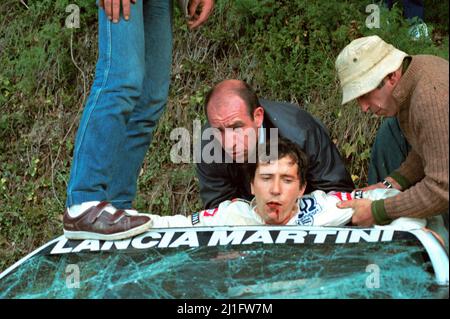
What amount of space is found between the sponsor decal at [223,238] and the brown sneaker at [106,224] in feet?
0.09

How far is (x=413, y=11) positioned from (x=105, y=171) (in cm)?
326

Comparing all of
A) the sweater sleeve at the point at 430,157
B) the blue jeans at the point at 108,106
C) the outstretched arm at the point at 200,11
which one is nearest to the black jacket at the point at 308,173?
the outstretched arm at the point at 200,11

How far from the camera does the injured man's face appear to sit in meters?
4.10

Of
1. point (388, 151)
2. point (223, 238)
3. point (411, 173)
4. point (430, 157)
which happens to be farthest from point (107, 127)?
point (388, 151)

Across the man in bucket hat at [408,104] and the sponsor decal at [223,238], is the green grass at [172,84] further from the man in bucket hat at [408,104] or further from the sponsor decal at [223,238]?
the sponsor decal at [223,238]

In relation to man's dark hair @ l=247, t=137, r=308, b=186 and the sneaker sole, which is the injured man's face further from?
the sneaker sole

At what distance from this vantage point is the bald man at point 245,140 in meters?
4.46

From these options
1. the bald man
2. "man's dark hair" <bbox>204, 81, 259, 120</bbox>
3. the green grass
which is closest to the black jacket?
the bald man

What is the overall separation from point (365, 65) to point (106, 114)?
122 cm

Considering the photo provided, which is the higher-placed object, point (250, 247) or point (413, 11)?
point (413, 11)

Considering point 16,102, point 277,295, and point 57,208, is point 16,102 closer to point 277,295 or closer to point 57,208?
point 57,208

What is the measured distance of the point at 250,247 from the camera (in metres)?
3.23
